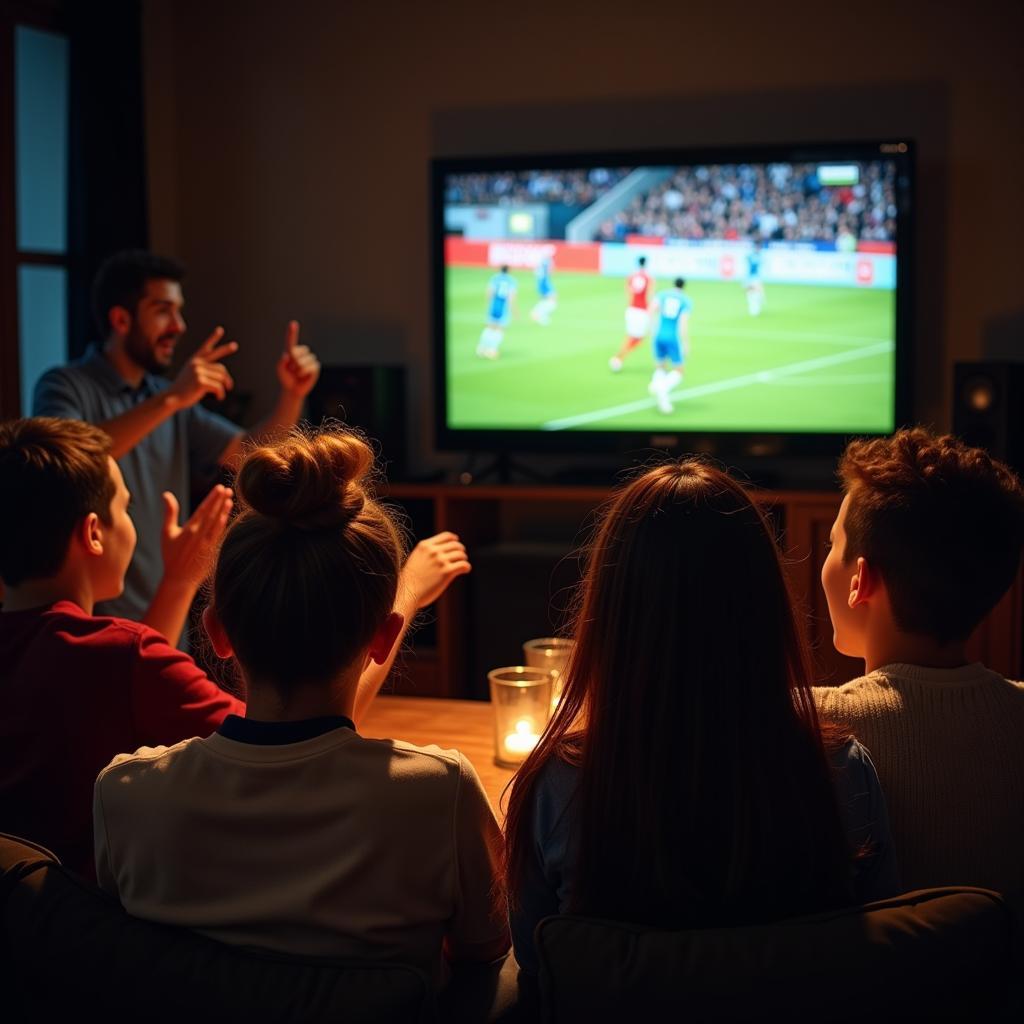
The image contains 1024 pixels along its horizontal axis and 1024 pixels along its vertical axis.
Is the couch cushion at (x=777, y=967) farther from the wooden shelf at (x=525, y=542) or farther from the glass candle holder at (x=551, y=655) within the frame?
the wooden shelf at (x=525, y=542)

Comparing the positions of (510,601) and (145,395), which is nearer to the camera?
(145,395)

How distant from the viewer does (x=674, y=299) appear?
4.29 meters

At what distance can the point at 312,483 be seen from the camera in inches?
48.9

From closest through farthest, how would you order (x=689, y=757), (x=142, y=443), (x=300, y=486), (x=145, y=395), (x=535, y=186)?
(x=689, y=757), (x=300, y=486), (x=142, y=443), (x=145, y=395), (x=535, y=186)

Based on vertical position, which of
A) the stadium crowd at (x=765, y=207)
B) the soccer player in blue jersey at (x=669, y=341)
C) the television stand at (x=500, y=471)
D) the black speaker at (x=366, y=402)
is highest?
the stadium crowd at (x=765, y=207)

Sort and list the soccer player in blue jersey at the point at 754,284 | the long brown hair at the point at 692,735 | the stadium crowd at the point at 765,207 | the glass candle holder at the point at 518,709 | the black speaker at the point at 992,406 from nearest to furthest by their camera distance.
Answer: the long brown hair at the point at 692,735, the glass candle holder at the point at 518,709, the black speaker at the point at 992,406, the stadium crowd at the point at 765,207, the soccer player in blue jersey at the point at 754,284

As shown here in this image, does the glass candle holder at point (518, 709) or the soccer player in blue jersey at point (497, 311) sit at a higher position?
the soccer player in blue jersey at point (497, 311)

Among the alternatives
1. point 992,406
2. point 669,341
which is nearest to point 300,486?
point 992,406

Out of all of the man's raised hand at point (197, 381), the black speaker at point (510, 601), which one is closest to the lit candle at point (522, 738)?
the man's raised hand at point (197, 381)

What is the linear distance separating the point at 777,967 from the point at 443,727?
4.03ft

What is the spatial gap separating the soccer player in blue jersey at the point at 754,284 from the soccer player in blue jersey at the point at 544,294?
2.20 ft

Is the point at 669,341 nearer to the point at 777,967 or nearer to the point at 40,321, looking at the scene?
the point at 40,321

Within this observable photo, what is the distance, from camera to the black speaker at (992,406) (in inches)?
150

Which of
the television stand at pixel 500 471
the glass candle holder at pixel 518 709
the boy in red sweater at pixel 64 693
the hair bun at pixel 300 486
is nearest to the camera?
the hair bun at pixel 300 486
